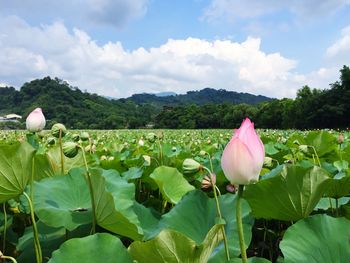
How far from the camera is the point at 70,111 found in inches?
1609

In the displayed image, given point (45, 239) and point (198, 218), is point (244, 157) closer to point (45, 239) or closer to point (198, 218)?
point (198, 218)

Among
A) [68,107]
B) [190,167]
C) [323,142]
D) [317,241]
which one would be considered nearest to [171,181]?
[190,167]

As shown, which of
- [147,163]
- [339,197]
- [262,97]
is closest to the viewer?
[339,197]

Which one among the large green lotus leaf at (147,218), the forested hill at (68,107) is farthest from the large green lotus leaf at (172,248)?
the forested hill at (68,107)

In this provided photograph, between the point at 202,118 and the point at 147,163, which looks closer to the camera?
the point at 147,163

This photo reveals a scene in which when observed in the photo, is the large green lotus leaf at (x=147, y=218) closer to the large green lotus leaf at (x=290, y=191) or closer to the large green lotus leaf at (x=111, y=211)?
the large green lotus leaf at (x=111, y=211)

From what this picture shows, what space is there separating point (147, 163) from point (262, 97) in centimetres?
15307

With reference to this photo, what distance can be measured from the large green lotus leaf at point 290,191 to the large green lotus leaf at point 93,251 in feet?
1.09

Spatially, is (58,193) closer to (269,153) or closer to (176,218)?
(176,218)

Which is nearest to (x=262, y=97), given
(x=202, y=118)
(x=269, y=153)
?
(x=202, y=118)

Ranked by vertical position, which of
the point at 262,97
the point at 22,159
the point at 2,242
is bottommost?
the point at 2,242

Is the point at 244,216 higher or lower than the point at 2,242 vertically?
higher

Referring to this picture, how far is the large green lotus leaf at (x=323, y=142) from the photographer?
2064 mm

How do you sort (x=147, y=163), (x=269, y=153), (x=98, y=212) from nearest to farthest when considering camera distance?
(x=98, y=212), (x=147, y=163), (x=269, y=153)
